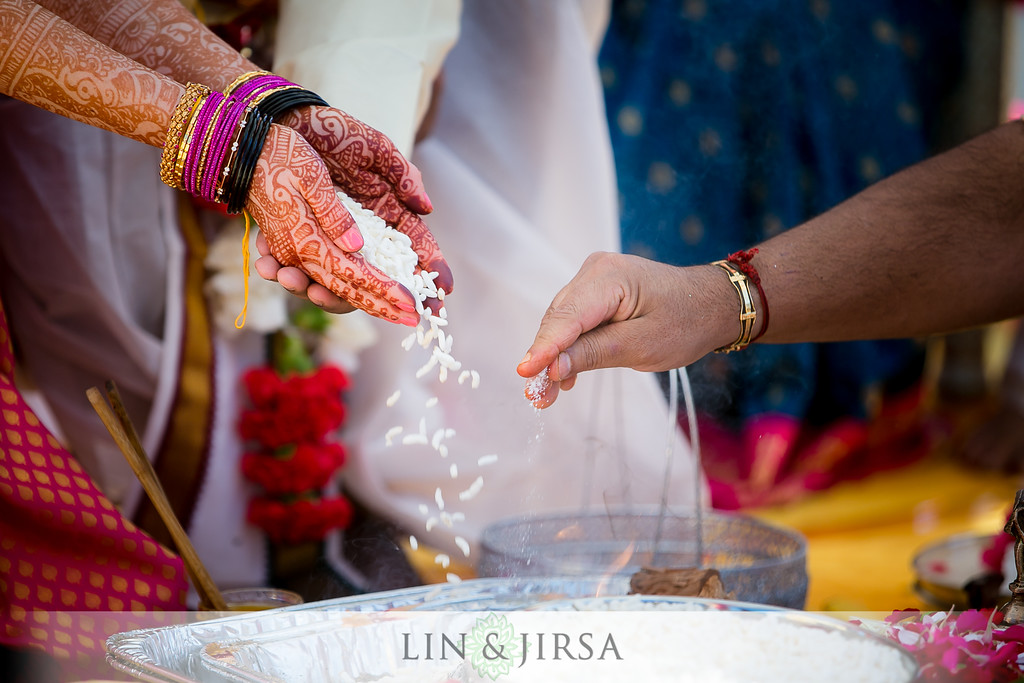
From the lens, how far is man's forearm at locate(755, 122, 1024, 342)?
1.30 metres

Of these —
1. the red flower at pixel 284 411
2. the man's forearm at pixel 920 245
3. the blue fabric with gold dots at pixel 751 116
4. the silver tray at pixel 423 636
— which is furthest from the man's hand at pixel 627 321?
the blue fabric with gold dots at pixel 751 116

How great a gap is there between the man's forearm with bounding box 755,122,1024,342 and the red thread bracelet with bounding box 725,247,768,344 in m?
0.04

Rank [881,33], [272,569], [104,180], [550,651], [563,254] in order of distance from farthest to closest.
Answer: [881,33] < [563,254] < [272,569] < [104,180] < [550,651]

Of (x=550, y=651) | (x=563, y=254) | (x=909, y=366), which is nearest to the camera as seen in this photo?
(x=550, y=651)

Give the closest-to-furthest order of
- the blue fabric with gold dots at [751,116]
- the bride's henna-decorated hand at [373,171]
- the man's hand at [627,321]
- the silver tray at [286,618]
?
the silver tray at [286,618] < the man's hand at [627,321] < the bride's henna-decorated hand at [373,171] < the blue fabric with gold dots at [751,116]

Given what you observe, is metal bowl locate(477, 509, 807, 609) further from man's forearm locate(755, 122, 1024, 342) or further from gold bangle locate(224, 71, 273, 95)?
gold bangle locate(224, 71, 273, 95)

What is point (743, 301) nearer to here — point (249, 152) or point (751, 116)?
point (249, 152)

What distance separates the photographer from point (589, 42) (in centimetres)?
201

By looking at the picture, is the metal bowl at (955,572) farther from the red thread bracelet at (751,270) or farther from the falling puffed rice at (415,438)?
the falling puffed rice at (415,438)

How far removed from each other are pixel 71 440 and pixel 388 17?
1004mm

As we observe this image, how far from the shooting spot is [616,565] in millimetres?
1317

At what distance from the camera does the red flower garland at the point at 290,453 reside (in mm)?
1740

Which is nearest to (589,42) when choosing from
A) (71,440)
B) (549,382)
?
(549,382)

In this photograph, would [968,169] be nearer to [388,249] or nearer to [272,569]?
[388,249]
